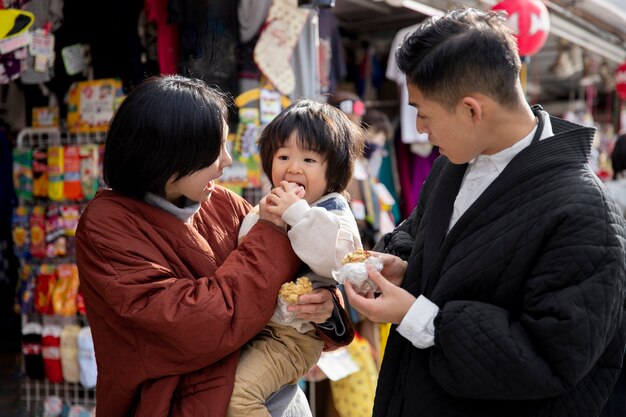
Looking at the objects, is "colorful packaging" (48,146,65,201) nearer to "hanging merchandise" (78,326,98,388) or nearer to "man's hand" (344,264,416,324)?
"hanging merchandise" (78,326,98,388)

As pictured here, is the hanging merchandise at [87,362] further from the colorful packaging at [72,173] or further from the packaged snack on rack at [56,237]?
the colorful packaging at [72,173]

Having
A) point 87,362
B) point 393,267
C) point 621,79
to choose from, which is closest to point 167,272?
point 393,267

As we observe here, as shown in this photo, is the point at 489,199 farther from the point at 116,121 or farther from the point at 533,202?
the point at 116,121

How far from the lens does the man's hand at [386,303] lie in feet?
5.14

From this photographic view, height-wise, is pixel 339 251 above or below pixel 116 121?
below

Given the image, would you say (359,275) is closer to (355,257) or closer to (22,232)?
(355,257)

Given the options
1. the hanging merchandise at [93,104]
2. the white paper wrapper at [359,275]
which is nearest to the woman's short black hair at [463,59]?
the white paper wrapper at [359,275]

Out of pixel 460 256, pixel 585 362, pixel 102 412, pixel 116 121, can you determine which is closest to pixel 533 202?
pixel 460 256

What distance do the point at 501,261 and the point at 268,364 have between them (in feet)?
2.40

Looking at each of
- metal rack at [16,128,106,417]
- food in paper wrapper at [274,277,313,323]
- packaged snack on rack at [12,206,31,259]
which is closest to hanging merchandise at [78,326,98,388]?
metal rack at [16,128,106,417]

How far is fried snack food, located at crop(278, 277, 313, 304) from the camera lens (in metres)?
1.73

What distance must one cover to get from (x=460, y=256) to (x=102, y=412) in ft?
3.44

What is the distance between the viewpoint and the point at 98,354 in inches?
69.9

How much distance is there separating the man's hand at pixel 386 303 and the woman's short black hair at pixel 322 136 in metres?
0.58
